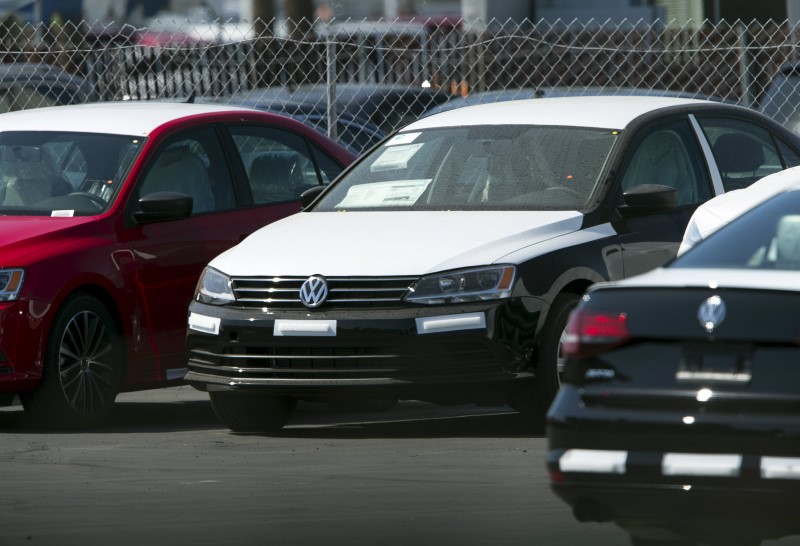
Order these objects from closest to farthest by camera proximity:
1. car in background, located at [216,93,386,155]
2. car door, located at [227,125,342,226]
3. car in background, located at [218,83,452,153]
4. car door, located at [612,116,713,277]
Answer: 1. car door, located at [612,116,713,277]
2. car door, located at [227,125,342,226]
3. car in background, located at [216,93,386,155]
4. car in background, located at [218,83,452,153]

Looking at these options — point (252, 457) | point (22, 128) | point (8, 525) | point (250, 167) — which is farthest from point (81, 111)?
point (8, 525)

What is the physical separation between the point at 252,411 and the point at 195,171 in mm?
1810

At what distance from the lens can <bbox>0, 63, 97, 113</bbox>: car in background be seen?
17.1 metres

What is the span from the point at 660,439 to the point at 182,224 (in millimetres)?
5065

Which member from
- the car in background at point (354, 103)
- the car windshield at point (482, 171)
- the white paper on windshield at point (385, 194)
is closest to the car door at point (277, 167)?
the car windshield at point (482, 171)

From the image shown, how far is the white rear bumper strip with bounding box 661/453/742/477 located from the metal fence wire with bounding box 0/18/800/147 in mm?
8316

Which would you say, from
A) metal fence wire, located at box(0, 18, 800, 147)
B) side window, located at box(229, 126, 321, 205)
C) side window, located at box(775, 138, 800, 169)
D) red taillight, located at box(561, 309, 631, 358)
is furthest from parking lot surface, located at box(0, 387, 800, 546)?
metal fence wire, located at box(0, 18, 800, 147)

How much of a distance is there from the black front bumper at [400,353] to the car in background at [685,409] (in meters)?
2.54

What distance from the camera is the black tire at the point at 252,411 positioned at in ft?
30.8

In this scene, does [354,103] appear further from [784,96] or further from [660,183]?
[660,183]

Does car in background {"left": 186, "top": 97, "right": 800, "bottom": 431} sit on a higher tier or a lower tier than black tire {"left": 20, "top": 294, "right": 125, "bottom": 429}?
higher

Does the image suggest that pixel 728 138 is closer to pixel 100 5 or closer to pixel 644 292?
pixel 644 292

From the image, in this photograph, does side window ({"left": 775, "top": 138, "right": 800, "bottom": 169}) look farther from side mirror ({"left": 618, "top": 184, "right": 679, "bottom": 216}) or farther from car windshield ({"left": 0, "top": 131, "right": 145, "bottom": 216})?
car windshield ({"left": 0, "top": 131, "right": 145, "bottom": 216})

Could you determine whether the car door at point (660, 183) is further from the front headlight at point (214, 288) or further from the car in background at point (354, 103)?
the car in background at point (354, 103)
